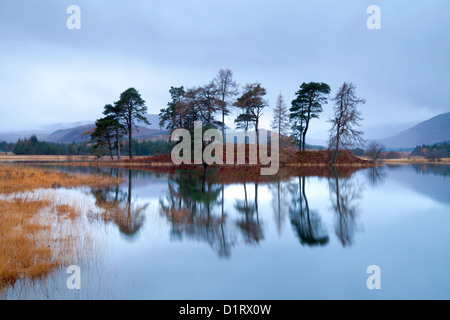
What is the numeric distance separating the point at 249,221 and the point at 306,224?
1.72 meters

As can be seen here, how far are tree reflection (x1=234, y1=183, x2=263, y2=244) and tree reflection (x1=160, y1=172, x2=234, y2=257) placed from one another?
50cm

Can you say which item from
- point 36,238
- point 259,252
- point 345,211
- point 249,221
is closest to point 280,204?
point 345,211

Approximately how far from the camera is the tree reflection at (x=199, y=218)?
6.30m

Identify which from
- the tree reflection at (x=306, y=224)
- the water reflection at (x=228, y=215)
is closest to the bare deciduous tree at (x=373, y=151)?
the water reflection at (x=228, y=215)

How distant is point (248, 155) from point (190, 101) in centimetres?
916

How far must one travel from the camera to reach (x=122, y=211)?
29.4 ft

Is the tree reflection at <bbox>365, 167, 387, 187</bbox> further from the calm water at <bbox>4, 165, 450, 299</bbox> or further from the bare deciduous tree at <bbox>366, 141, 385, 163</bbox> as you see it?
the bare deciduous tree at <bbox>366, 141, 385, 163</bbox>

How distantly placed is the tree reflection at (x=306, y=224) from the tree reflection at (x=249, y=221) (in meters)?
1.07

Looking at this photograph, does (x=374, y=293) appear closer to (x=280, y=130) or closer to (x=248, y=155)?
(x=248, y=155)

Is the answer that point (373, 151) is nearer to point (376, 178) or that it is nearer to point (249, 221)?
point (376, 178)

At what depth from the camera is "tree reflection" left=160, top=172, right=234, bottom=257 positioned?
630 cm

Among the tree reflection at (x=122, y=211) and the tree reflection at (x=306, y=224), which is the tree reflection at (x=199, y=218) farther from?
the tree reflection at (x=306, y=224)

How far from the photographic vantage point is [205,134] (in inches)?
1041
